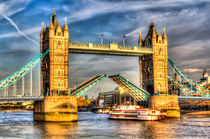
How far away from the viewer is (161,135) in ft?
157

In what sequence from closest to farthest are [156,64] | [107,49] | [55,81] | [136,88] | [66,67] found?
[55,81]
[66,67]
[107,49]
[136,88]
[156,64]

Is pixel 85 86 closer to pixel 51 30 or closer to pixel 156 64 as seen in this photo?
pixel 51 30

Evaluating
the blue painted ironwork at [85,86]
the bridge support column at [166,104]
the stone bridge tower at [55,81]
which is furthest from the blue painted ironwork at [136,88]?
the stone bridge tower at [55,81]

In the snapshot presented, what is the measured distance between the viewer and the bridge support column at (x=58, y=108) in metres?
67.9

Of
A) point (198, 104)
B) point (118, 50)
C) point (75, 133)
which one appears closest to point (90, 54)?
point (118, 50)

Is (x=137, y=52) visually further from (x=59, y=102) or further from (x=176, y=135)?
(x=176, y=135)

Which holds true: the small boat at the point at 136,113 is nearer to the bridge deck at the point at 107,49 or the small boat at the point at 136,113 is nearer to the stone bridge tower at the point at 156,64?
the stone bridge tower at the point at 156,64

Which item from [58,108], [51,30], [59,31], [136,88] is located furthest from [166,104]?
[51,30]

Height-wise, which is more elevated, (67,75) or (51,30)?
(51,30)

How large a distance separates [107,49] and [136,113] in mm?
15516

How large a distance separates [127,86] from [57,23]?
2306 centimetres

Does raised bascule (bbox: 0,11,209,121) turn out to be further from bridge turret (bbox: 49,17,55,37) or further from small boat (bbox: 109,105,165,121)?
small boat (bbox: 109,105,165,121)

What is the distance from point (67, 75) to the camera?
7219cm

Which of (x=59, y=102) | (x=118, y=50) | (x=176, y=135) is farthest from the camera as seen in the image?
(x=118, y=50)
